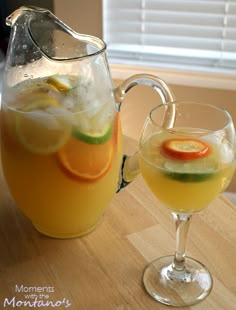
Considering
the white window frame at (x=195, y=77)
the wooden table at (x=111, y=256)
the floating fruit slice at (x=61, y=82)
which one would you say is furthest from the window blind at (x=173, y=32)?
the floating fruit slice at (x=61, y=82)

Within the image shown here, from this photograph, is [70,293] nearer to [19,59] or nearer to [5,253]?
[5,253]

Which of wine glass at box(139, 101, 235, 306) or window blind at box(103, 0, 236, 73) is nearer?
wine glass at box(139, 101, 235, 306)

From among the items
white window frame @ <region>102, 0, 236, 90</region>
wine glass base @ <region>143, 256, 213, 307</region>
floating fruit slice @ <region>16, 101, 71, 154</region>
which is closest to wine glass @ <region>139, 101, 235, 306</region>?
wine glass base @ <region>143, 256, 213, 307</region>

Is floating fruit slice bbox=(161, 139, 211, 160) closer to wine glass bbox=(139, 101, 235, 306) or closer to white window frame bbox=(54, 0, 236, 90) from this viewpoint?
wine glass bbox=(139, 101, 235, 306)

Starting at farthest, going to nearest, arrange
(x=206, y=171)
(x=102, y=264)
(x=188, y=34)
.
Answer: (x=188, y=34), (x=102, y=264), (x=206, y=171)

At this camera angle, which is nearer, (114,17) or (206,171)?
(206,171)

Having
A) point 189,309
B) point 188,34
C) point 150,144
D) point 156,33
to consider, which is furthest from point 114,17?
point 189,309

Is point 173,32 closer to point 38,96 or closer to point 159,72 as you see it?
point 159,72
